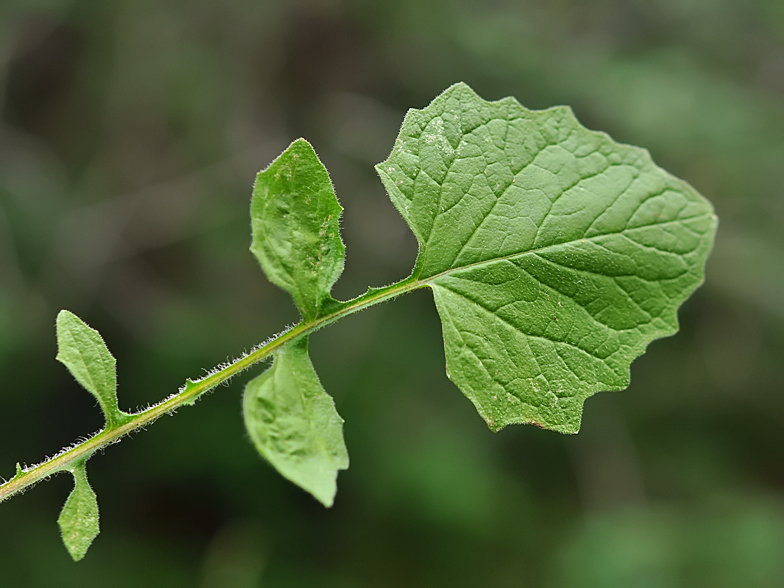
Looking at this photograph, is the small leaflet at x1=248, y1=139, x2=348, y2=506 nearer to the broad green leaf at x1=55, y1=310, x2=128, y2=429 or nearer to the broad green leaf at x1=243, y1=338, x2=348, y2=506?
the broad green leaf at x1=243, y1=338, x2=348, y2=506

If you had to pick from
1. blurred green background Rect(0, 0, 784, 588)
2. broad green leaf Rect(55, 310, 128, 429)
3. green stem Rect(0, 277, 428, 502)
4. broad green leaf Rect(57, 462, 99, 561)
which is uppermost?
broad green leaf Rect(55, 310, 128, 429)

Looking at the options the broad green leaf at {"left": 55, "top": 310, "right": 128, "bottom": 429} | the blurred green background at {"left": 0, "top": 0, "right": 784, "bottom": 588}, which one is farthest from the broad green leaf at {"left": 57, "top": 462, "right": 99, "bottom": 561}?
the blurred green background at {"left": 0, "top": 0, "right": 784, "bottom": 588}

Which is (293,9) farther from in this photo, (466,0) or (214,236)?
(214,236)

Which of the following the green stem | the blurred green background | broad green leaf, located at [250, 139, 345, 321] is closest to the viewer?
the green stem

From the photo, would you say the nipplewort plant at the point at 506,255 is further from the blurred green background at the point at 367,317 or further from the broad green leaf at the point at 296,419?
the blurred green background at the point at 367,317

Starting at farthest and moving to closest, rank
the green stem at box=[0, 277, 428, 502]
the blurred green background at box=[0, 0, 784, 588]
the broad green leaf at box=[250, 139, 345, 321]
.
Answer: the blurred green background at box=[0, 0, 784, 588] → the broad green leaf at box=[250, 139, 345, 321] → the green stem at box=[0, 277, 428, 502]

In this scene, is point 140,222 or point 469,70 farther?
point 140,222

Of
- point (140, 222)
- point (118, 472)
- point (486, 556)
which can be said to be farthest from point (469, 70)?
point (118, 472)
